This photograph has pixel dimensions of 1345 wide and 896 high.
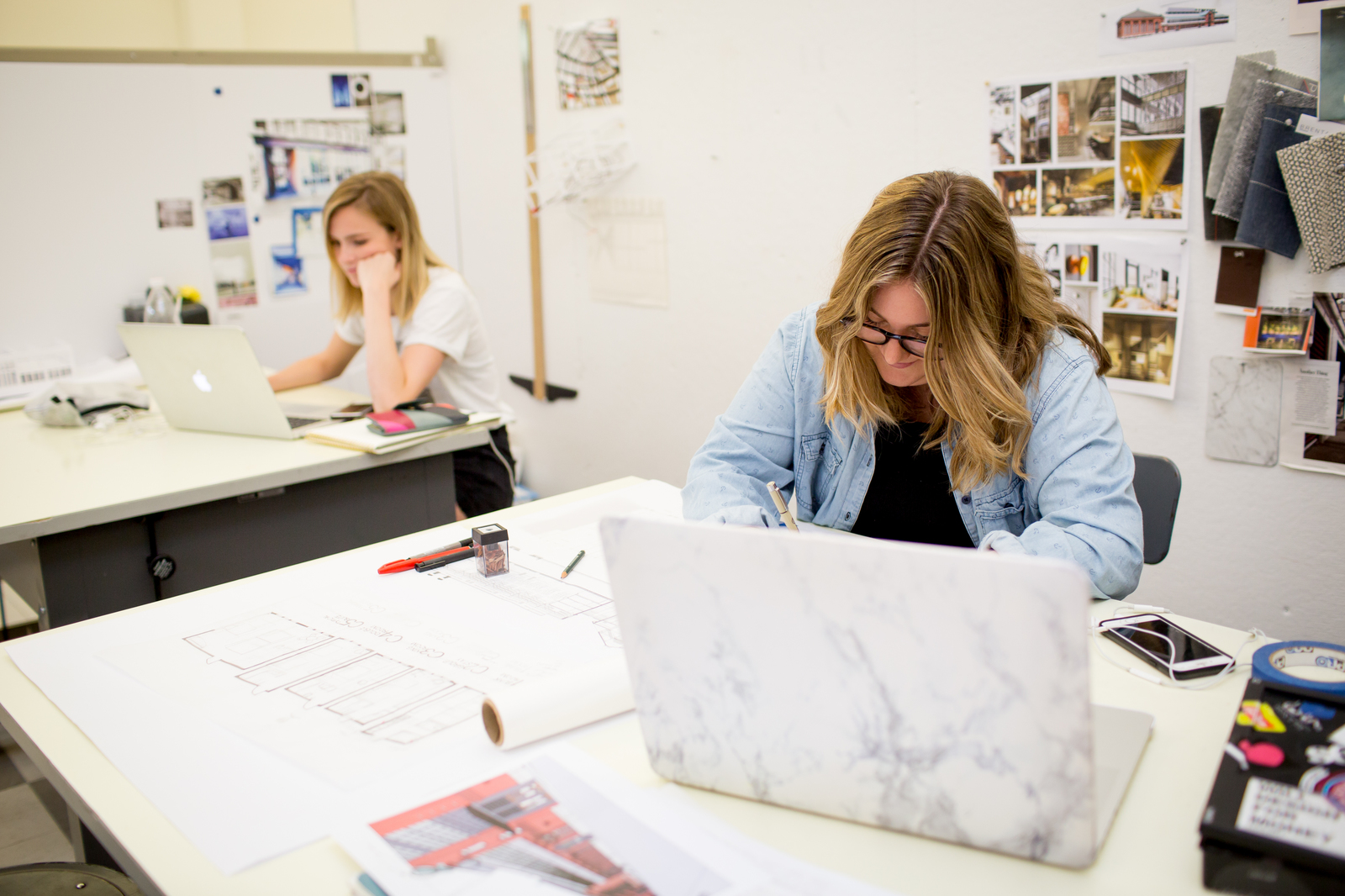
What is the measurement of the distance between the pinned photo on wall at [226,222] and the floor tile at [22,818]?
1624 mm

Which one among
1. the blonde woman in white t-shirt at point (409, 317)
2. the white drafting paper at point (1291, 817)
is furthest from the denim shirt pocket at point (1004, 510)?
the blonde woman in white t-shirt at point (409, 317)

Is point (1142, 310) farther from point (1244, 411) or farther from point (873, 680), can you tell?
point (873, 680)

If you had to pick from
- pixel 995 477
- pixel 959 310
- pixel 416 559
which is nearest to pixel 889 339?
pixel 959 310

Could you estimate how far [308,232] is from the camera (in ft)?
10.2

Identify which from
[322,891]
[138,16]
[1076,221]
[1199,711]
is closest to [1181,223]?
[1076,221]

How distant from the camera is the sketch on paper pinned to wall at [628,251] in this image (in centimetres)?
296

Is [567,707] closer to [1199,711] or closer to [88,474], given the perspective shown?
[1199,711]

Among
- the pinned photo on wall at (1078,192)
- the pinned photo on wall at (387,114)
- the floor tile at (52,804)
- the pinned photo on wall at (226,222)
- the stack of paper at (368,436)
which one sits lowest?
the floor tile at (52,804)

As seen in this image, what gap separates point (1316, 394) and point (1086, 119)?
26.9 inches

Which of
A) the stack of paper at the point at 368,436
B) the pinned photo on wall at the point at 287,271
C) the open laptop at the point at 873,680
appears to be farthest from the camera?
the pinned photo on wall at the point at 287,271

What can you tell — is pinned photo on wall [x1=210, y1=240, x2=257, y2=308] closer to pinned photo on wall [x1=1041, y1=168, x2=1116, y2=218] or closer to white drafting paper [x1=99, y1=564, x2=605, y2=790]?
white drafting paper [x1=99, y1=564, x2=605, y2=790]

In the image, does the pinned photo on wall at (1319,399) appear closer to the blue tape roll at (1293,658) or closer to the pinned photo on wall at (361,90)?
the blue tape roll at (1293,658)

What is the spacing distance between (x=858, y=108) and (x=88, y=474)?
1.87m

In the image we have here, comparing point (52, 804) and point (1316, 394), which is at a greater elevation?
point (1316, 394)
